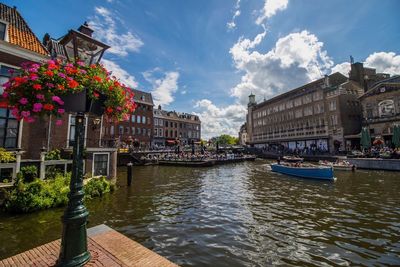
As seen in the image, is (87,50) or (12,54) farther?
(12,54)

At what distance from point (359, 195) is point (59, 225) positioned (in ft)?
57.5

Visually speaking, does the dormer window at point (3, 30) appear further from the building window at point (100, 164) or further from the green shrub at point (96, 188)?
the green shrub at point (96, 188)

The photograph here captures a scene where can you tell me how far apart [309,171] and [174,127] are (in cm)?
4888

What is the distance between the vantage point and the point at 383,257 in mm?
6324

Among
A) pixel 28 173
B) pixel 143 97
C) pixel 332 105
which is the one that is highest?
pixel 143 97

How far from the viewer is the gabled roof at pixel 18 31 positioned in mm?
14469

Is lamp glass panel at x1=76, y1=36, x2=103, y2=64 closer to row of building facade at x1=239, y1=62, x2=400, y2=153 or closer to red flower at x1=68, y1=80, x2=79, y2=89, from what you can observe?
red flower at x1=68, y1=80, x2=79, y2=89

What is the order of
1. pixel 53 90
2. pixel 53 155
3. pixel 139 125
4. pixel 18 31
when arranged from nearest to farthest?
1. pixel 53 90
2. pixel 53 155
3. pixel 18 31
4. pixel 139 125

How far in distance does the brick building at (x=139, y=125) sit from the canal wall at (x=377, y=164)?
41707 mm

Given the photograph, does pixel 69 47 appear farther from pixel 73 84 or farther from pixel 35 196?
pixel 35 196

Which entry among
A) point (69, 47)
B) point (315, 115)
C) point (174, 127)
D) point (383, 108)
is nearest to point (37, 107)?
point (69, 47)

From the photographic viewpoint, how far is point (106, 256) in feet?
14.6

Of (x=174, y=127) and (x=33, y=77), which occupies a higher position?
(x=174, y=127)

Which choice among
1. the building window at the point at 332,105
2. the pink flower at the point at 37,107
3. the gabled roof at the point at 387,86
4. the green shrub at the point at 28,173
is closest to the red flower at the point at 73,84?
the pink flower at the point at 37,107
